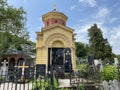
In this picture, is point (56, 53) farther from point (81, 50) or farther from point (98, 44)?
point (81, 50)

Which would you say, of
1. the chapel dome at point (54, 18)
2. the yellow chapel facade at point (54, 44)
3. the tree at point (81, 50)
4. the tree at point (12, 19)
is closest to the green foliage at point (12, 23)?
the tree at point (12, 19)

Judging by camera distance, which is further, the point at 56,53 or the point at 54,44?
the point at 54,44

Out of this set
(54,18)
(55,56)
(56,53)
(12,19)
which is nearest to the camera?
(12,19)

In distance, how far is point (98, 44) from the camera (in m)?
39.9

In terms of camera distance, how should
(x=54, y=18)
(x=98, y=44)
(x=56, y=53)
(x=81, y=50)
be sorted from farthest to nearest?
(x=81, y=50), (x=98, y=44), (x=54, y=18), (x=56, y=53)

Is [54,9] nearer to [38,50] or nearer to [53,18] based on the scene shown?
[53,18]

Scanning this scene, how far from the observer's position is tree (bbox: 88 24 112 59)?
38625 mm

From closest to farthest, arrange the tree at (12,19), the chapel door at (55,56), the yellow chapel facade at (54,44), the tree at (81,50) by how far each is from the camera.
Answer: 1. the tree at (12,19)
2. the chapel door at (55,56)
3. the yellow chapel facade at (54,44)
4. the tree at (81,50)

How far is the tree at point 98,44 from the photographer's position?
1521 inches

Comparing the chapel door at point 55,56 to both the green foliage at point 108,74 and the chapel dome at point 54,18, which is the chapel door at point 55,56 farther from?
the green foliage at point 108,74

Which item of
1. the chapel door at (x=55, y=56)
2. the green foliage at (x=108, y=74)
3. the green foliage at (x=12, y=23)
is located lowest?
the green foliage at (x=108, y=74)

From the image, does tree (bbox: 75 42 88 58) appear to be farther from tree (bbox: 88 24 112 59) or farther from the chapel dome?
the chapel dome

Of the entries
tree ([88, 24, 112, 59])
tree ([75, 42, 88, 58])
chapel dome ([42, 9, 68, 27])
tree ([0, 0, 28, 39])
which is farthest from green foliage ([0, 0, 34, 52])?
tree ([75, 42, 88, 58])

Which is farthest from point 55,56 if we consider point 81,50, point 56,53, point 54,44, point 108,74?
point 81,50
